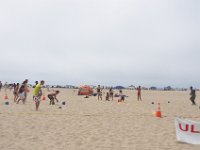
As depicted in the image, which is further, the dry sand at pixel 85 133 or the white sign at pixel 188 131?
the white sign at pixel 188 131

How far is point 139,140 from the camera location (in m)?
10.8

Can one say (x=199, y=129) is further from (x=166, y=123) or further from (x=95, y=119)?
(x=95, y=119)

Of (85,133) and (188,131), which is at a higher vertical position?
(188,131)

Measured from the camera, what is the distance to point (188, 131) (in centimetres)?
1063

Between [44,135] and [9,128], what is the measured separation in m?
1.52

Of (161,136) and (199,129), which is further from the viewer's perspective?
(161,136)

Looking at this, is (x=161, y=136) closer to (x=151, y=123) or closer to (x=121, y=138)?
(x=121, y=138)

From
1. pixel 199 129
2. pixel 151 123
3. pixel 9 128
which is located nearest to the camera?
pixel 199 129

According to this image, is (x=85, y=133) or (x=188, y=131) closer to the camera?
(x=188, y=131)

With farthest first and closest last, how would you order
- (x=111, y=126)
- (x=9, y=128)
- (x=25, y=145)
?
(x=111, y=126) < (x=9, y=128) < (x=25, y=145)

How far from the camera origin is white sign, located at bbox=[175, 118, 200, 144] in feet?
34.3

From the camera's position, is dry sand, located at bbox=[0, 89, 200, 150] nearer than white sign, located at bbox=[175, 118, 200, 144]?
Yes

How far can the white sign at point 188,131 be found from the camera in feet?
34.3

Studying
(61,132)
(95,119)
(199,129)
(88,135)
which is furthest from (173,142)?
(95,119)
